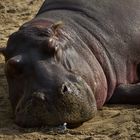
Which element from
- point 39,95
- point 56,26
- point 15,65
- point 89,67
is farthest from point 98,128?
point 56,26

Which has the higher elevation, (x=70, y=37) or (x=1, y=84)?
(x=70, y=37)

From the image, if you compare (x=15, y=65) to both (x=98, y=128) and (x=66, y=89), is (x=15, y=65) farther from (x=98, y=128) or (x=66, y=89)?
(x=98, y=128)

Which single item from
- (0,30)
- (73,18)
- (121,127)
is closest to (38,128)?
(121,127)

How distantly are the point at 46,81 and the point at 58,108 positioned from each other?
0.83ft

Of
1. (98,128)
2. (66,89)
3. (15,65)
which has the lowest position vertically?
(98,128)

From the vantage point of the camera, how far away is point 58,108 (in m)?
4.78

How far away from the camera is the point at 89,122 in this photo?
5090 mm

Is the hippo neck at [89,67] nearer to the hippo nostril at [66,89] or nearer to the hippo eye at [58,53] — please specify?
the hippo eye at [58,53]

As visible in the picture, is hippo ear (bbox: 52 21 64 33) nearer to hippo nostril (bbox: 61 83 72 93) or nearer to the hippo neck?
the hippo neck

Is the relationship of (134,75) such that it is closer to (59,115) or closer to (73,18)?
(73,18)

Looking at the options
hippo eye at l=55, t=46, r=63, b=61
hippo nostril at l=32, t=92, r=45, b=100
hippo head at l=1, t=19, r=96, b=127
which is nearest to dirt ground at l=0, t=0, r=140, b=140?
hippo head at l=1, t=19, r=96, b=127

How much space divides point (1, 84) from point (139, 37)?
4.96 ft

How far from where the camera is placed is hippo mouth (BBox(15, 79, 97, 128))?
4.79 m

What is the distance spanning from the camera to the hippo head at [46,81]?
4.80 m
